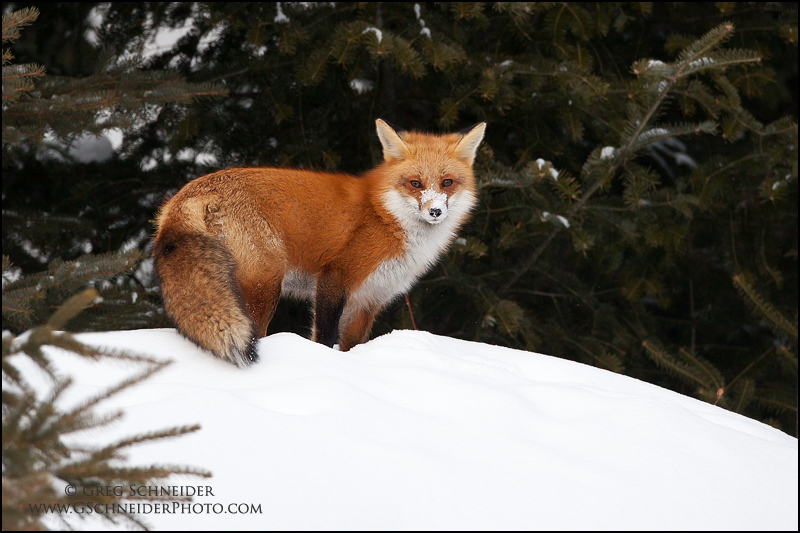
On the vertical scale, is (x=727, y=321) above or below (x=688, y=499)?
below

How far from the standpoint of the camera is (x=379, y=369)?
2590 mm

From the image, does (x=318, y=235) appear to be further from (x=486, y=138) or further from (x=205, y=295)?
(x=486, y=138)

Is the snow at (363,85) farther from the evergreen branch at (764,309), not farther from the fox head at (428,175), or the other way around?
the evergreen branch at (764,309)

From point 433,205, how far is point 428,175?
13.2 inches

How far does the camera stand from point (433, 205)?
3.75 meters

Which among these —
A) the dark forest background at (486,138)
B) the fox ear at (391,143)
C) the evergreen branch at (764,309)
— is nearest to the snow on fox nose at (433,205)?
the fox ear at (391,143)

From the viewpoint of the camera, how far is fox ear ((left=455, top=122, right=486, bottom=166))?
4223mm

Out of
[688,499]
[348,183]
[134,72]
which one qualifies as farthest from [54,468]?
[134,72]

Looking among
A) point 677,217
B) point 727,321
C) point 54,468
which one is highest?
point 54,468

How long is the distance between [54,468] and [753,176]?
557 cm

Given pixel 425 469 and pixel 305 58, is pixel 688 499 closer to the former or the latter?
pixel 425 469

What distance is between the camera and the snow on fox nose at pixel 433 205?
12.3 feet

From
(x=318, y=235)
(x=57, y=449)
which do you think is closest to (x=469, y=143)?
(x=318, y=235)

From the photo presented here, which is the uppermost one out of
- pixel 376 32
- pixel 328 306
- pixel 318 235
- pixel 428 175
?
pixel 376 32
